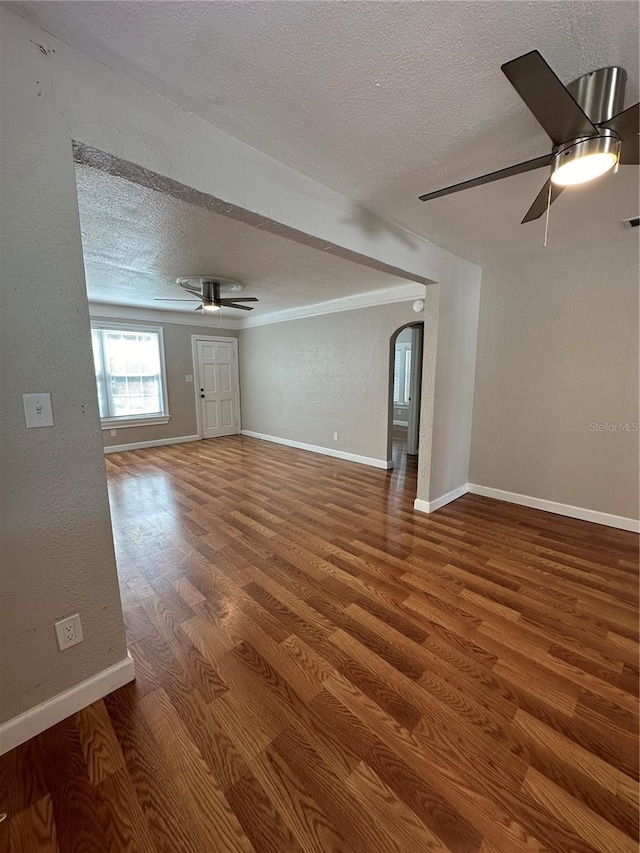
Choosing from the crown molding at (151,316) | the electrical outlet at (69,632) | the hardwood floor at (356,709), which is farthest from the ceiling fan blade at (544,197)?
the crown molding at (151,316)

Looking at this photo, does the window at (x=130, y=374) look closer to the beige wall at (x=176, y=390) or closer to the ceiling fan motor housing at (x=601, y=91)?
the beige wall at (x=176, y=390)

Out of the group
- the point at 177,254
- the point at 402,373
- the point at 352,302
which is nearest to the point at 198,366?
the point at 352,302

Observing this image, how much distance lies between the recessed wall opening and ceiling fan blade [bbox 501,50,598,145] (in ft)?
10.2

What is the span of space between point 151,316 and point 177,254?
3106 mm

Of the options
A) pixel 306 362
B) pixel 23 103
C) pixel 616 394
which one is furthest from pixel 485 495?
pixel 23 103

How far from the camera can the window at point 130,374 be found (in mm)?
5332

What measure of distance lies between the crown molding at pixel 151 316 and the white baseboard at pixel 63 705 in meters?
4.80

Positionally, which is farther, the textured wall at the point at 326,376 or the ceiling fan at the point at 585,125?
the textured wall at the point at 326,376

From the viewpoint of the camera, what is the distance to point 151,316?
5.69m

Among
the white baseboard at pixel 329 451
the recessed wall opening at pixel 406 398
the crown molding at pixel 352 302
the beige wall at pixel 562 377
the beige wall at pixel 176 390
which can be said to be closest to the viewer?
the beige wall at pixel 562 377

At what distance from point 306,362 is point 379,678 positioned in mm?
4691

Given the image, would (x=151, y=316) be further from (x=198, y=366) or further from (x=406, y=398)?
→ (x=406, y=398)

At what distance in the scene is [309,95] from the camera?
4.26ft

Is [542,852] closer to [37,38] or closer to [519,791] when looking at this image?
[519,791]
